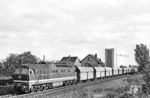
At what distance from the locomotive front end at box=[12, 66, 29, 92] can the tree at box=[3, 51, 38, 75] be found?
51.3 ft

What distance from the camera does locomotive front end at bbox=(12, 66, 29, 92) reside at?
105ft

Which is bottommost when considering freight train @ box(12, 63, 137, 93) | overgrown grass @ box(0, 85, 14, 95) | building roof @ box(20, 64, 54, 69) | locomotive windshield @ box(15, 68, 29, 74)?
overgrown grass @ box(0, 85, 14, 95)

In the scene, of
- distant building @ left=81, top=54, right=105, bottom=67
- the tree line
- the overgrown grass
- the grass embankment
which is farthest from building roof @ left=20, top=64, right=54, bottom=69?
distant building @ left=81, top=54, right=105, bottom=67

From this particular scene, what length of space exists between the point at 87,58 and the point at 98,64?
18.6 feet

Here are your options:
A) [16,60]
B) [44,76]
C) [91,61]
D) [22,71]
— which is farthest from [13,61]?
[91,61]

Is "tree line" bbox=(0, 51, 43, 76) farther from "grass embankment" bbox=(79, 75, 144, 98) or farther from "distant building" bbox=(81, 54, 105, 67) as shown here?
"distant building" bbox=(81, 54, 105, 67)

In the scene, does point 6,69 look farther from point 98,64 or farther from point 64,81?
point 98,64

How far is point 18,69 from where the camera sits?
33.5 metres

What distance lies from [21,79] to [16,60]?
19717mm

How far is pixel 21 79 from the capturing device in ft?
107

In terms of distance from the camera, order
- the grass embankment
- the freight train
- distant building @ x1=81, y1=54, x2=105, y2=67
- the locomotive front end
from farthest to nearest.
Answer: distant building @ x1=81, y1=54, x2=105, y2=67 < the freight train < the locomotive front end < the grass embankment

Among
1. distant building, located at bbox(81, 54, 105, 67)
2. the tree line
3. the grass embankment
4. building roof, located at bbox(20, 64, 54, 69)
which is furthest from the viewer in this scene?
distant building, located at bbox(81, 54, 105, 67)

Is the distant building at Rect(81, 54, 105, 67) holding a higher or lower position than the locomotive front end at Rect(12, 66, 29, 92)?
higher

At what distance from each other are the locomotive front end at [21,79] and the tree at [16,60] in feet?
51.3
